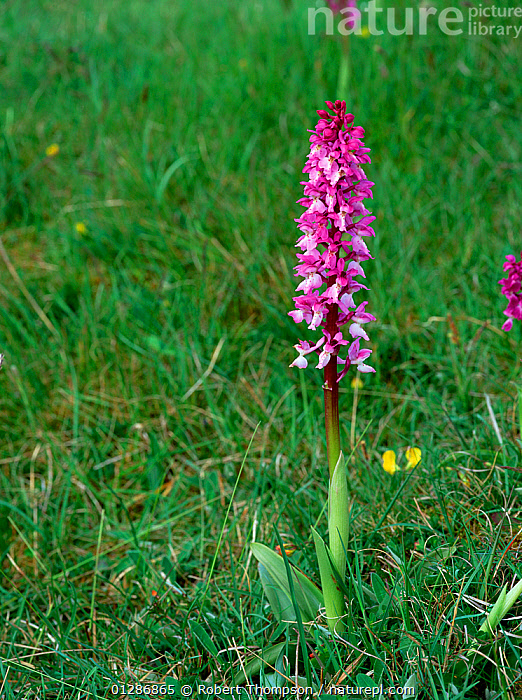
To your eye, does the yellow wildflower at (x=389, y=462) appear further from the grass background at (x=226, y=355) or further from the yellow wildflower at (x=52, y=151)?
the yellow wildflower at (x=52, y=151)

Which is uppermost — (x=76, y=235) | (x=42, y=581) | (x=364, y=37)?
(x=364, y=37)

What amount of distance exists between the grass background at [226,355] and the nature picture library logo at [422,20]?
78mm

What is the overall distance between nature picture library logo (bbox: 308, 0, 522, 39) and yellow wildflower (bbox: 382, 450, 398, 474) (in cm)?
285

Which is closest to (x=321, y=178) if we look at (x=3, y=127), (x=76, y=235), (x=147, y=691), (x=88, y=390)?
(x=147, y=691)

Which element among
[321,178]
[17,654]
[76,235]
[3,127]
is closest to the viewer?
[321,178]

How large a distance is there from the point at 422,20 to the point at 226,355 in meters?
3.09

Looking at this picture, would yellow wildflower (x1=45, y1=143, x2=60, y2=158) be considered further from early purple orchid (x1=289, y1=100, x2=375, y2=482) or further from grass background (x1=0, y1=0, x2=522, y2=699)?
early purple orchid (x1=289, y1=100, x2=375, y2=482)

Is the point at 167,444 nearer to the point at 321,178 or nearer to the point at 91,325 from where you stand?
the point at 91,325

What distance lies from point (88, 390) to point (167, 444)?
1.70ft

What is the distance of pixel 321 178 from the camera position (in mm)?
1286

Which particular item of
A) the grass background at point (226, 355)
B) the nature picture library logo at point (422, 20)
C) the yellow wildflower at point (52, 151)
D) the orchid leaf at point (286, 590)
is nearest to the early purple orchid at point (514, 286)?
the grass background at point (226, 355)

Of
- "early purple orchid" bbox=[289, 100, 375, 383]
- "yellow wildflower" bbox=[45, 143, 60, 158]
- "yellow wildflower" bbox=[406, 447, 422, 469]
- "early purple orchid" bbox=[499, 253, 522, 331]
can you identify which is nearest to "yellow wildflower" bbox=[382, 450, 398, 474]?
"yellow wildflower" bbox=[406, 447, 422, 469]

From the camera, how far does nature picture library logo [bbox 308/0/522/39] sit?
3.96 meters

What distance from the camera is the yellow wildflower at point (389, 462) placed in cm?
197
